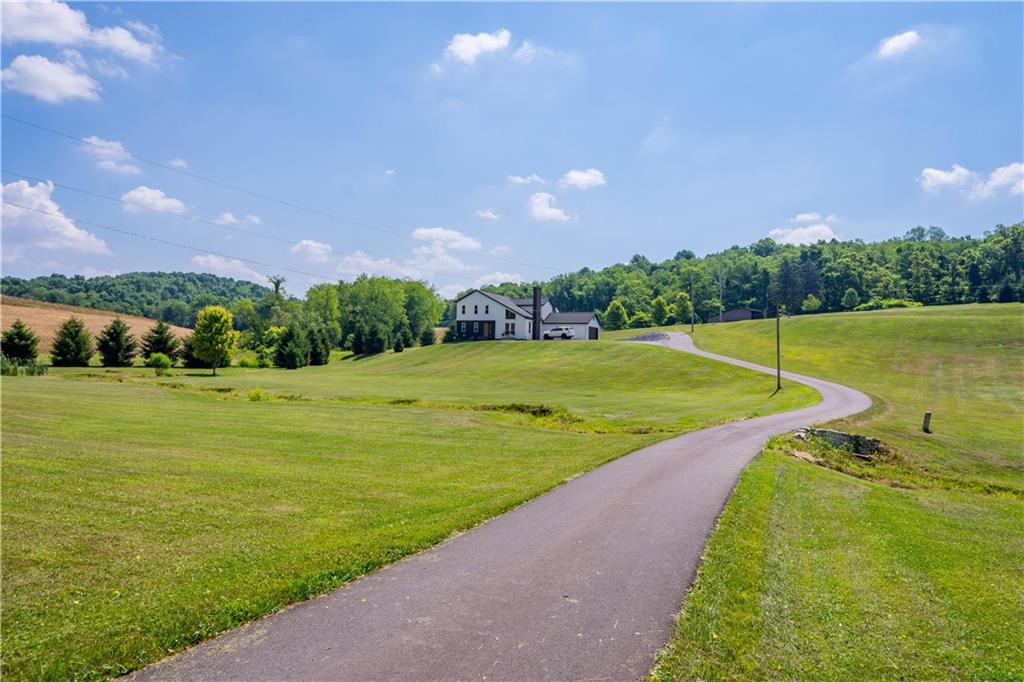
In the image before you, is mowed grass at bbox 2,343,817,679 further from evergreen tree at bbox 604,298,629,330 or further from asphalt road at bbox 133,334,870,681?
evergreen tree at bbox 604,298,629,330

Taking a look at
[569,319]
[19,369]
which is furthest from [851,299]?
[19,369]

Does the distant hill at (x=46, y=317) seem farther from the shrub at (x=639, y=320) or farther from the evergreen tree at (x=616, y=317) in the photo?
the shrub at (x=639, y=320)

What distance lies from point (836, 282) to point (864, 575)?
458ft

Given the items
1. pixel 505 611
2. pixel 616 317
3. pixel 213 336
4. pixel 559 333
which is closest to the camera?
pixel 505 611

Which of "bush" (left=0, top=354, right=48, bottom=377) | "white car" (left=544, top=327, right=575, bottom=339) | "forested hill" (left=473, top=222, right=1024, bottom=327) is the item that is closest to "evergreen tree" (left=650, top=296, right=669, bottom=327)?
"forested hill" (left=473, top=222, right=1024, bottom=327)

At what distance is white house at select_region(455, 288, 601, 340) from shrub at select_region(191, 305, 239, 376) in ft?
122

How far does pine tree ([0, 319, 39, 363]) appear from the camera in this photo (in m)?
52.7

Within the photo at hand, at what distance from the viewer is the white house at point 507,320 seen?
Result: 284 feet

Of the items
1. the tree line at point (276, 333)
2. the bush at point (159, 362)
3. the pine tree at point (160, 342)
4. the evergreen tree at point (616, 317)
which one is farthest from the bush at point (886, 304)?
the pine tree at point (160, 342)

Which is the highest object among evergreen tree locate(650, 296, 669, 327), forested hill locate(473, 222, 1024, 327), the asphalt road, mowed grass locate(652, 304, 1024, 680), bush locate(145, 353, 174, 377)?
forested hill locate(473, 222, 1024, 327)

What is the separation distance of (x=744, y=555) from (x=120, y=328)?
231 feet

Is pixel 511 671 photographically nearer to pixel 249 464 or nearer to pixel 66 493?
pixel 66 493

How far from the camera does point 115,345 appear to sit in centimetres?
6025

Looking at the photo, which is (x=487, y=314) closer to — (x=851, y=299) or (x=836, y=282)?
→ (x=851, y=299)
